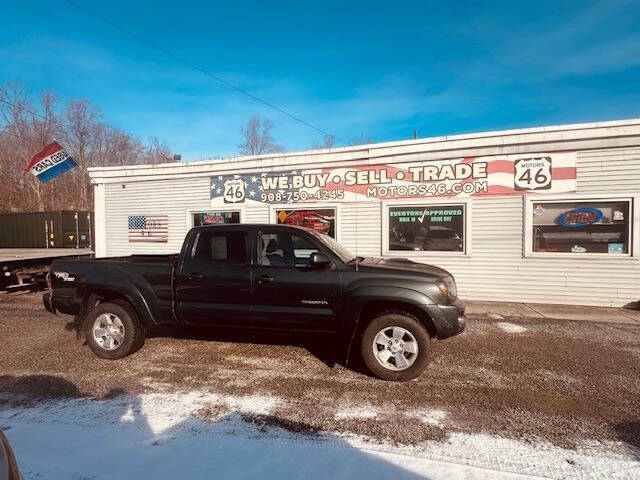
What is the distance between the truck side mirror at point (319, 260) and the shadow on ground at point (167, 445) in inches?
69.2

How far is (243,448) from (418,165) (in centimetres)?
827

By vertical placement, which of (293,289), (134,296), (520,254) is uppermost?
(520,254)

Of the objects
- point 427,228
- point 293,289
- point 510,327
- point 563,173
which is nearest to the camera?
point 293,289

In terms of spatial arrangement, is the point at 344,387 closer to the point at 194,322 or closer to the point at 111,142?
the point at 194,322

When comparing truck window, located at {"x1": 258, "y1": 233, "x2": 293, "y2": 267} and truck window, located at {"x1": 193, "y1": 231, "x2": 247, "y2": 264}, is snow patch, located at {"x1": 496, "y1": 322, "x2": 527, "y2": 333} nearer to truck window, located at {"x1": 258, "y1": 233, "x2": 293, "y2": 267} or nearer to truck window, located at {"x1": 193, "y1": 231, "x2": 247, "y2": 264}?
truck window, located at {"x1": 258, "y1": 233, "x2": 293, "y2": 267}

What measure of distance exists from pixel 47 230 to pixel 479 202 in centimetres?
1356

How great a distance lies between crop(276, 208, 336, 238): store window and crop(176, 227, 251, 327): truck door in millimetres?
5553

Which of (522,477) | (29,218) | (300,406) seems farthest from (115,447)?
(29,218)

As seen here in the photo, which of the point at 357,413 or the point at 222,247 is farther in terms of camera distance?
the point at 222,247

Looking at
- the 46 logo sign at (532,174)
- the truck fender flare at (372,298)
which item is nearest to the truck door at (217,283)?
the truck fender flare at (372,298)

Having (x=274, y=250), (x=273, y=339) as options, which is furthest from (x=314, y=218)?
(x=274, y=250)

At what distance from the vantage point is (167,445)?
119 inches

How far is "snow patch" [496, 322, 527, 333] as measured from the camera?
663 centimetres

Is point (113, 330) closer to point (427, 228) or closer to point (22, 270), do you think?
point (22, 270)
